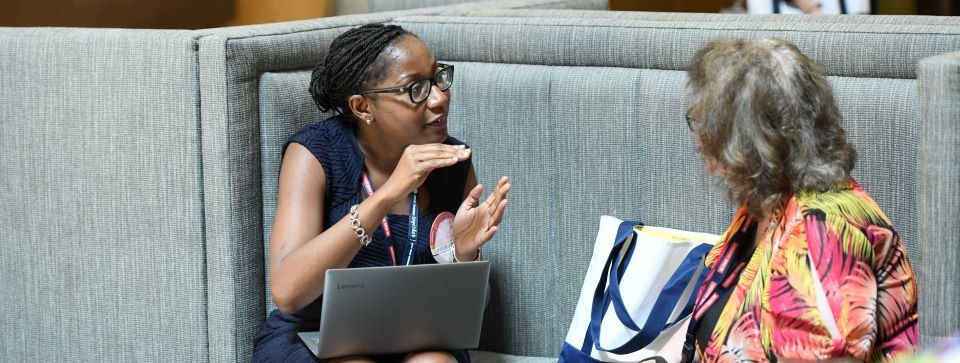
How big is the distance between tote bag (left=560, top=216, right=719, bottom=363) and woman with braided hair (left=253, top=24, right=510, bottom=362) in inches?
10.1

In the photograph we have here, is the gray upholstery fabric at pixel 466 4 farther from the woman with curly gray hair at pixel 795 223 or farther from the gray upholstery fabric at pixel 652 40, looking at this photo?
the woman with curly gray hair at pixel 795 223

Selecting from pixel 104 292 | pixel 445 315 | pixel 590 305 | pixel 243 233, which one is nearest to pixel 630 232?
pixel 590 305

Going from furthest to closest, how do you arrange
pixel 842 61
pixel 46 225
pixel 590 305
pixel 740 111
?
1. pixel 46 225
2. pixel 590 305
3. pixel 842 61
4. pixel 740 111

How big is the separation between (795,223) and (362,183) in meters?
0.98

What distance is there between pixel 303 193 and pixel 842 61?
1.04m

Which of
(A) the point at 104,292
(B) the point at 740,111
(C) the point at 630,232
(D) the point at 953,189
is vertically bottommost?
(A) the point at 104,292

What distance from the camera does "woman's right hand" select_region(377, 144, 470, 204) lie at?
7.25ft

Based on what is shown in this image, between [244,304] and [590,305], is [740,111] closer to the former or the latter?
[590,305]

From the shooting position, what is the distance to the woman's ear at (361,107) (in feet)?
7.80

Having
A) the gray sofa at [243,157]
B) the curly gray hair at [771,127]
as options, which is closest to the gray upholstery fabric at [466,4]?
the gray sofa at [243,157]

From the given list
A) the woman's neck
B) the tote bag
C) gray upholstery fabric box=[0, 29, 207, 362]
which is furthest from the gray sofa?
the woman's neck

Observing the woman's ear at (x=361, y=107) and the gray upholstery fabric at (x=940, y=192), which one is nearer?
the gray upholstery fabric at (x=940, y=192)

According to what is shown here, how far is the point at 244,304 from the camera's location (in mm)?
2525

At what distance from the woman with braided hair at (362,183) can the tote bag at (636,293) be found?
10.1 inches
